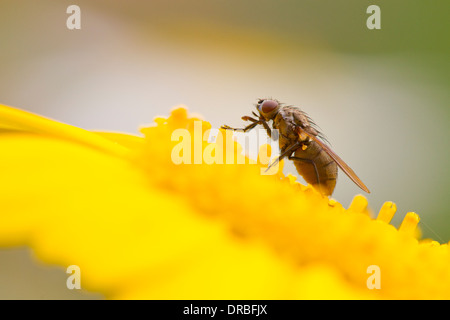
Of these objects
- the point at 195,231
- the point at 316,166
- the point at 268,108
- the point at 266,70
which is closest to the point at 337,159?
the point at 316,166

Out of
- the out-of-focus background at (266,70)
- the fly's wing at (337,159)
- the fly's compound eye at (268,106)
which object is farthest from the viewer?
the out-of-focus background at (266,70)

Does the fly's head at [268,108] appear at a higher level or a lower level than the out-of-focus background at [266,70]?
lower

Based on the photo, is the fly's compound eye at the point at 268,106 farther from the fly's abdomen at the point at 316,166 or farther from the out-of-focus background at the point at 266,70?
the out-of-focus background at the point at 266,70

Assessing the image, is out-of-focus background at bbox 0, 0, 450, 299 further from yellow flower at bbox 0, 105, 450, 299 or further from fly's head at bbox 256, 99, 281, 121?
yellow flower at bbox 0, 105, 450, 299

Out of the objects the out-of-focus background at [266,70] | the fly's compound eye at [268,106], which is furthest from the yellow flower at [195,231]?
the out-of-focus background at [266,70]

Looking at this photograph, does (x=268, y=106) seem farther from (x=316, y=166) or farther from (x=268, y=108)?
(x=316, y=166)
